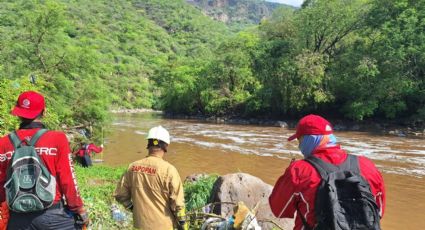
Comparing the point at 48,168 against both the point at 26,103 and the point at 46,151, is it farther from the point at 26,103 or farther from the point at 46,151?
the point at 26,103

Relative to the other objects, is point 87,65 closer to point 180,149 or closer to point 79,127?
point 79,127

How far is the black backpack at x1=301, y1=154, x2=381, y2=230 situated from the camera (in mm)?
2477

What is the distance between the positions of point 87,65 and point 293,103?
962 inches

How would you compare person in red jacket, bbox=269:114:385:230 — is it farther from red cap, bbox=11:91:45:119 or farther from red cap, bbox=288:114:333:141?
red cap, bbox=11:91:45:119

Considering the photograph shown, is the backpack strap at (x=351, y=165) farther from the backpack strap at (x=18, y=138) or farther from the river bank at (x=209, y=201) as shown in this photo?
the river bank at (x=209, y=201)

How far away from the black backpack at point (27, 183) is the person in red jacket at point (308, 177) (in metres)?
1.72

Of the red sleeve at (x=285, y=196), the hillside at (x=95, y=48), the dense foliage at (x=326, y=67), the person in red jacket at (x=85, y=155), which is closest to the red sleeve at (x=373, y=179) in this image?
the red sleeve at (x=285, y=196)

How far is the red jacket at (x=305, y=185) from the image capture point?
102 inches

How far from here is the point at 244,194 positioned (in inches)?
299

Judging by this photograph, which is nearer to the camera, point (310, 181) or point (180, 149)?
point (310, 181)

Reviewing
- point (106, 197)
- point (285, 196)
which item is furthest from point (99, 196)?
point (285, 196)

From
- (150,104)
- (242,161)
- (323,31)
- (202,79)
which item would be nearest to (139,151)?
(242,161)

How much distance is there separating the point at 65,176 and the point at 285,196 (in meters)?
1.73

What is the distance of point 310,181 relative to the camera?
2.58m
